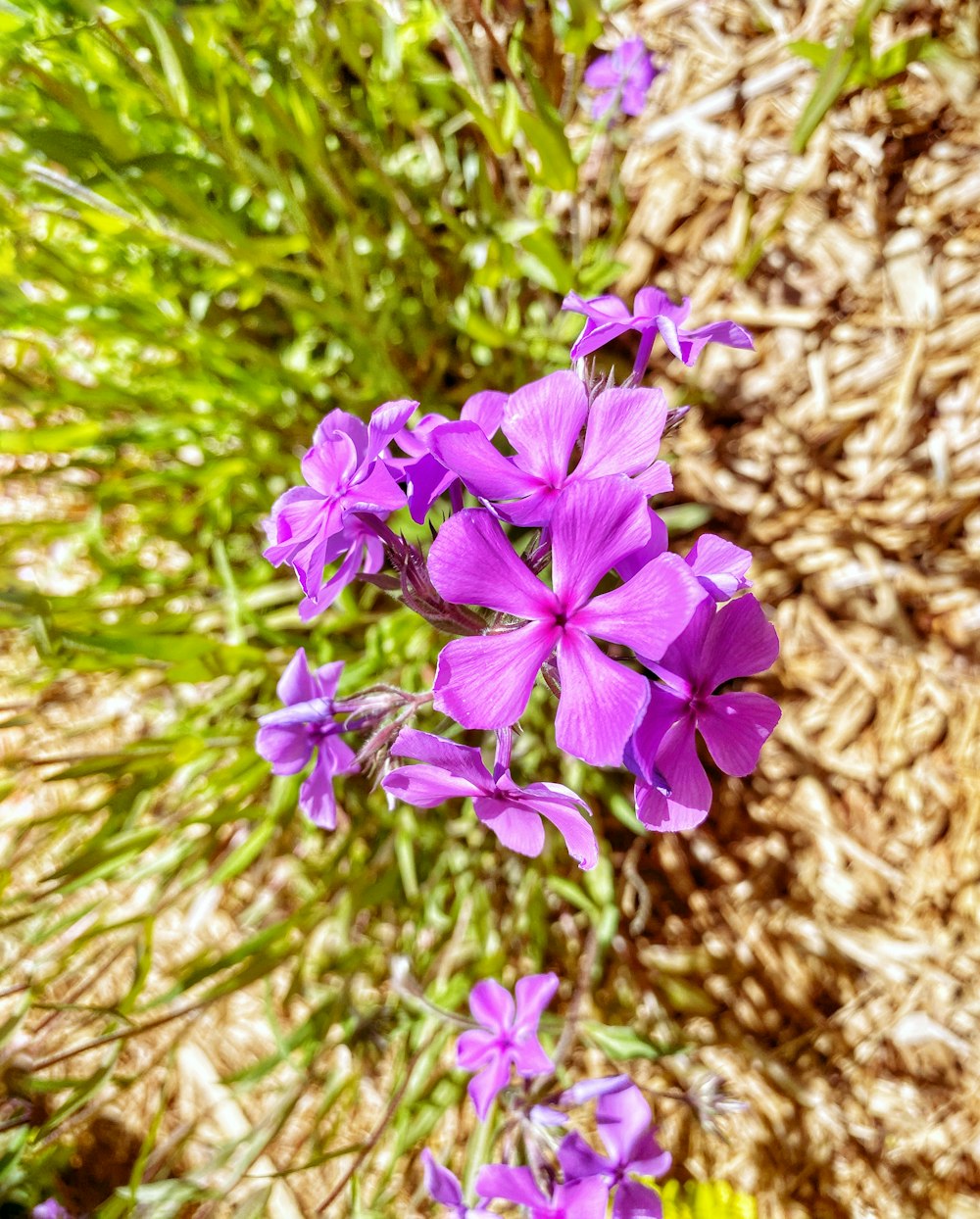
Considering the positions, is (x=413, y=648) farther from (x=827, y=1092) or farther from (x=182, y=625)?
(x=827, y=1092)

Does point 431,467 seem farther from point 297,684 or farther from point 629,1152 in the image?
point 629,1152

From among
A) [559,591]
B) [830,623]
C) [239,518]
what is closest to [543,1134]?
[559,591]

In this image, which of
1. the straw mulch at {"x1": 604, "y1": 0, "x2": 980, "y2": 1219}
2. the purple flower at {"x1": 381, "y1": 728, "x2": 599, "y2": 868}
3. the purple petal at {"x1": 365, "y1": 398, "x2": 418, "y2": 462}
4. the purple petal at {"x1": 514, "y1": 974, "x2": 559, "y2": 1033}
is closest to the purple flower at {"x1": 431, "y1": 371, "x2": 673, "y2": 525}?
the purple petal at {"x1": 365, "y1": 398, "x2": 418, "y2": 462}

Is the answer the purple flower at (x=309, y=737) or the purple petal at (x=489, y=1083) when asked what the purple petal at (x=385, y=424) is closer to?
the purple flower at (x=309, y=737)

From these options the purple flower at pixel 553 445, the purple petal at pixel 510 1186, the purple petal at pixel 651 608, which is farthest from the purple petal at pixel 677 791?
the purple petal at pixel 510 1186

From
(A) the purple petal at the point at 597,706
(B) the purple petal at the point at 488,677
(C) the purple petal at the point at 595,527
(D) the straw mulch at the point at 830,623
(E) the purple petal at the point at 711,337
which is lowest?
(D) the straw mulch at the point at 830,623

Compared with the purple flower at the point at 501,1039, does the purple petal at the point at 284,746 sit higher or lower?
higher

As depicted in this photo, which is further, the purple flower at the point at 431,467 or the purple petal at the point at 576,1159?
the purple petal at the point at 576,1159
